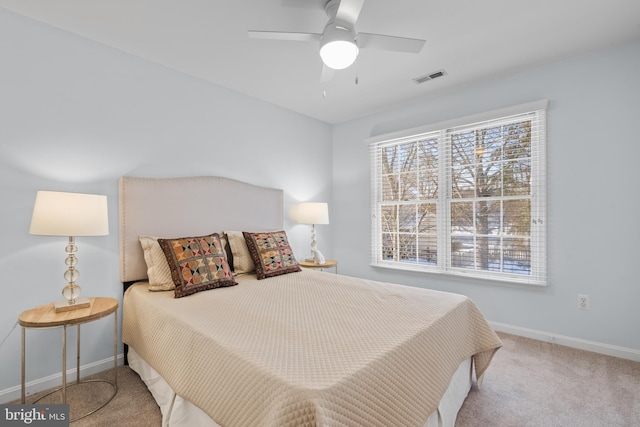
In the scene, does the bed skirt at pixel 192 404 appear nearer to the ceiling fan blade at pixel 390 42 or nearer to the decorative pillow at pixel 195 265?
the decorative pillow at pixel 195 265

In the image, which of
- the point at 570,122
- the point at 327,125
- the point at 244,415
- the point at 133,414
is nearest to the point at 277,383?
the point at 244,415

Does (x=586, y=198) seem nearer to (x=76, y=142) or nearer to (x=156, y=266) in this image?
(x=156, y=266)

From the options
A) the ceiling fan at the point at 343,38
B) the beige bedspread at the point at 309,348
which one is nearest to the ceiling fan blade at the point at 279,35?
the ceiling fan at the point at 343,38

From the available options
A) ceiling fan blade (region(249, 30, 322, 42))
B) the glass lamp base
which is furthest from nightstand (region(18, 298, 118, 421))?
ceiling fan blade (region(249, 30, 322, 42))

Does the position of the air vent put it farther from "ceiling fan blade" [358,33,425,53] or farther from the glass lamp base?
the glass lamp base

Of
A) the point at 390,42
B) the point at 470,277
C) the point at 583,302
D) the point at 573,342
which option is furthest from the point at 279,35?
the point at 573,342

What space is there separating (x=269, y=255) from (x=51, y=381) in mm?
1742

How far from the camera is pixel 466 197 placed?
3305 millimetres

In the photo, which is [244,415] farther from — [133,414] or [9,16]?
[9,16]

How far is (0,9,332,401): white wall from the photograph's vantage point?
6.60 feet

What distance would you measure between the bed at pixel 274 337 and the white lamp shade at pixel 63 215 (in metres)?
0.51

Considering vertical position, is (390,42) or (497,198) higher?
(390,42)

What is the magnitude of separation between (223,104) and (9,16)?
1.56 m

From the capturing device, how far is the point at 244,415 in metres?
1.14
